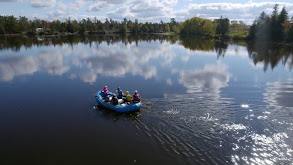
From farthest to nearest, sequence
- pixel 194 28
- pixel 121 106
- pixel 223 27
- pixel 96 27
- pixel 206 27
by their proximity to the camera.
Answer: pixel 96 27 < pixel 194 28 < pixel 206 27 < pixel 223 27 < pixel 121 106

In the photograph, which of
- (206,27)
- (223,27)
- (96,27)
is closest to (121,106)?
(223,27)

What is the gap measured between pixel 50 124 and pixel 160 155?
793 cm

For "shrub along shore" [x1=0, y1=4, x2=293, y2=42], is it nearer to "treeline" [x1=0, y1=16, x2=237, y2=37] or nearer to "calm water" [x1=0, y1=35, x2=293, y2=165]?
"treeline" [x1=0, y1=16, x2=237, y2=37]

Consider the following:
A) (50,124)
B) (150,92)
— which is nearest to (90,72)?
(150,92)

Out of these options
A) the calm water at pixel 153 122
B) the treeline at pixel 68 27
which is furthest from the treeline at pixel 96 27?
the calm water at pixel 153 122

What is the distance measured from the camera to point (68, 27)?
392 feet

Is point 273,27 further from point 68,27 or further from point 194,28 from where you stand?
point 68,27

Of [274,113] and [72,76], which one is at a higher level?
[72,76]

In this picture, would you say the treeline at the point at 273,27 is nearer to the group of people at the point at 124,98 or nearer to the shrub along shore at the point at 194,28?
the shrub along shore at the point at 194,28

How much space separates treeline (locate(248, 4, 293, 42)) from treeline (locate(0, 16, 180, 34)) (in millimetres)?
72348

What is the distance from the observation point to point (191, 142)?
11.0 meters

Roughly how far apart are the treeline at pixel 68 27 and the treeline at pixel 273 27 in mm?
72348

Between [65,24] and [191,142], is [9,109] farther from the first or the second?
[65,24]

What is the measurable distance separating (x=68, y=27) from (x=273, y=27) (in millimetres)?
104923
